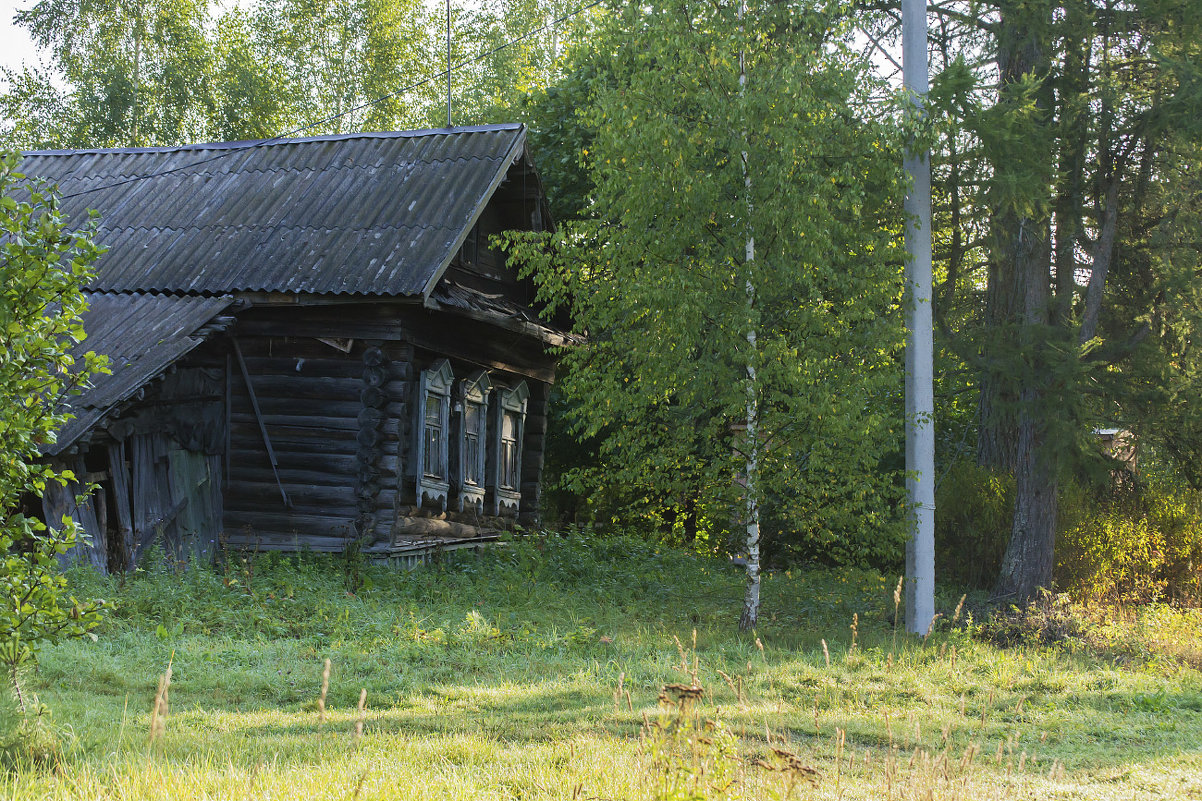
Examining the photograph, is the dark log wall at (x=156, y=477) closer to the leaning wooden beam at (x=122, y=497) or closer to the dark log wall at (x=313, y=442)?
the leaning wooden beam at (x=122, y=497)

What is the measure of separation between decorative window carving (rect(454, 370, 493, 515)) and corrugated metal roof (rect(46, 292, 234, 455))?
3.62 meters

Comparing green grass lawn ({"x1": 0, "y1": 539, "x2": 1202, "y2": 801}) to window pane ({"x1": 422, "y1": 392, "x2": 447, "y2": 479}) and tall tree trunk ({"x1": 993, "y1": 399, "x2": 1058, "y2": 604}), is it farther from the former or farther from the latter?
window pane ({"x1": 422, "y1": 392, "x2": 447, "y2": 479})

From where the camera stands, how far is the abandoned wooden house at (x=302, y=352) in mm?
12445

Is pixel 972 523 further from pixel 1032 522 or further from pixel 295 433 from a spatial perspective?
pixel 295 433

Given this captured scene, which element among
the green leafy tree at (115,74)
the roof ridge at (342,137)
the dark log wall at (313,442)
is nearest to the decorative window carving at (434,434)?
the dark log wall at (313,442)

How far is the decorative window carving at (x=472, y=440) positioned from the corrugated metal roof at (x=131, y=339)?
3625mm

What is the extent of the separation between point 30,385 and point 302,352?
8886 millimetres

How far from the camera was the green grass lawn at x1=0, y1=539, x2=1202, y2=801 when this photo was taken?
4.68 metres

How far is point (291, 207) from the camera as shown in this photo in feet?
48.5

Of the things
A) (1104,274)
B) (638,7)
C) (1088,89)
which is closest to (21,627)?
(638,7)

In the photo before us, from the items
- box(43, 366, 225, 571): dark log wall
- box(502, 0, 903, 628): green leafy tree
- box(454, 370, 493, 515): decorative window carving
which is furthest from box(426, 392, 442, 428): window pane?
box(502, 0, 903, 628): green leafy tree

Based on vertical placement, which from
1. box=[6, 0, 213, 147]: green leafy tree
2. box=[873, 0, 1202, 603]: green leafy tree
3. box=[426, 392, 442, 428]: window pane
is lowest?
→ box=[426, 392, 442, 428]: window pane

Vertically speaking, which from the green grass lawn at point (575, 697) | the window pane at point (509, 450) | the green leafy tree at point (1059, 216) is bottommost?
the green grass lawn at point (575, 697)

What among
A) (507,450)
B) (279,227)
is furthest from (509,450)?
(279,227)
